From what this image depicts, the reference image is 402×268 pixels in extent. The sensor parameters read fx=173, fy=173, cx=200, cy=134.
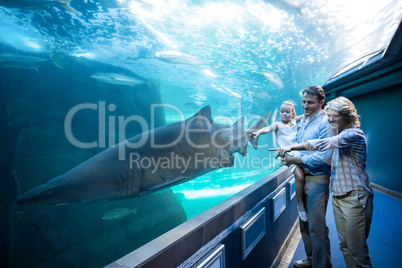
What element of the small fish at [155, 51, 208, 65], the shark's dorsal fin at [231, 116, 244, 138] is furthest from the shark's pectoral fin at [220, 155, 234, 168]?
the small fish at [155, 51, 208, 65]

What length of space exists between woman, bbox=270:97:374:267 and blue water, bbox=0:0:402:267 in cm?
296

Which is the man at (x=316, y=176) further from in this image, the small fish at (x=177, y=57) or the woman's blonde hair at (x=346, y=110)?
the small fish at (x=177, y=57)

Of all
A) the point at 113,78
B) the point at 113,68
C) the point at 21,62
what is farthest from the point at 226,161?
the point at 113,68

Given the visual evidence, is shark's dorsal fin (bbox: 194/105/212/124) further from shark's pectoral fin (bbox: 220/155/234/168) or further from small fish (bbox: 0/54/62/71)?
small fish (bbox: 0/54/62/71)

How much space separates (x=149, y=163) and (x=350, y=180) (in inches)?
83.7

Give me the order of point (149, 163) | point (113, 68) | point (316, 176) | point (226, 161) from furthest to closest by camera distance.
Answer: point (113, 68) < point (226, 161) < point (149, 163) < point (316, 176)

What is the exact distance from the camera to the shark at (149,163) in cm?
202

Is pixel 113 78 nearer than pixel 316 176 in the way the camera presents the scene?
→ No

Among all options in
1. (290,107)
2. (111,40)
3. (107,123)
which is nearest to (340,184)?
(290,107)

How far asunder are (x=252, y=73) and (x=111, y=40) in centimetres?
1076

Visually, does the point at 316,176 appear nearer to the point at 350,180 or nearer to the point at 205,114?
the point at 350,180

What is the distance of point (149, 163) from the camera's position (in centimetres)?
234

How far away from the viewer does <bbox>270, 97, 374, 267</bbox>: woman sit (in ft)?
4.44

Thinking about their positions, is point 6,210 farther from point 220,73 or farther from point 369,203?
point 220,73
